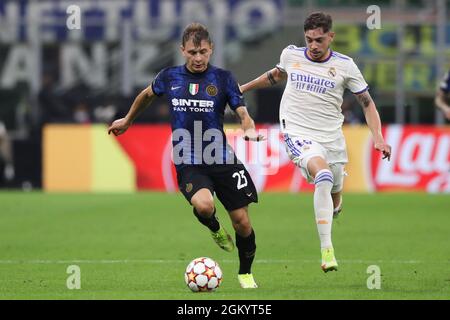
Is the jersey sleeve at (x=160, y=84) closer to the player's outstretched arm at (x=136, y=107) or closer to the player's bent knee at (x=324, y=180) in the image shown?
the player's outstretched arm at (x=136, y=107)

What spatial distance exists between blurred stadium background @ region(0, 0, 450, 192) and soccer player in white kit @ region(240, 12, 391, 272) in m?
11.8

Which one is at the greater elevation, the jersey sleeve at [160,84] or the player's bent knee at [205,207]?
the jersey sleeve at [160,84]

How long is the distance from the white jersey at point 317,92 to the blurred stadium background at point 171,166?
134 cm

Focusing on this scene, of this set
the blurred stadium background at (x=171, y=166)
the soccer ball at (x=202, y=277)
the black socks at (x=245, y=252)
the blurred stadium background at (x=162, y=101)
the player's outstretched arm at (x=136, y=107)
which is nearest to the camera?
the soccer ball at (x=202, y=277)

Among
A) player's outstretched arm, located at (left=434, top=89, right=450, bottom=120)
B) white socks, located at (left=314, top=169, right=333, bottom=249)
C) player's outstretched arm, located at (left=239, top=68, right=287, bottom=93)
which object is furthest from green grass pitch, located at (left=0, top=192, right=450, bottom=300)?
player's outstretched arm, located at (left=239, top=68, right=287, bottom=93)

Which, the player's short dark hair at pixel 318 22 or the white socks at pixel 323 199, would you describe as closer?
the white socks at pixel 323 199

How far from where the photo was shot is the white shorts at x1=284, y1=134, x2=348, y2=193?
10.1m

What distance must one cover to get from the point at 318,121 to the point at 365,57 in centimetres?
1425

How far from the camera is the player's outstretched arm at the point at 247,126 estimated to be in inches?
353

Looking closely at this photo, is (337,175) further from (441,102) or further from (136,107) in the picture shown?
(441,102)

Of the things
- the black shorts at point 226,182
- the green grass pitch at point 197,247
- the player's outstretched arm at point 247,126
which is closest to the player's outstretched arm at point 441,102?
the green grass pitch at point 197,247

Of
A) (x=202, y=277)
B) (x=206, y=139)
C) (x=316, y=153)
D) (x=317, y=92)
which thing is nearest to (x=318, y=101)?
(x=317, y=92)

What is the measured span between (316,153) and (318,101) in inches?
20.6

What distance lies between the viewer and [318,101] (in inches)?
405
